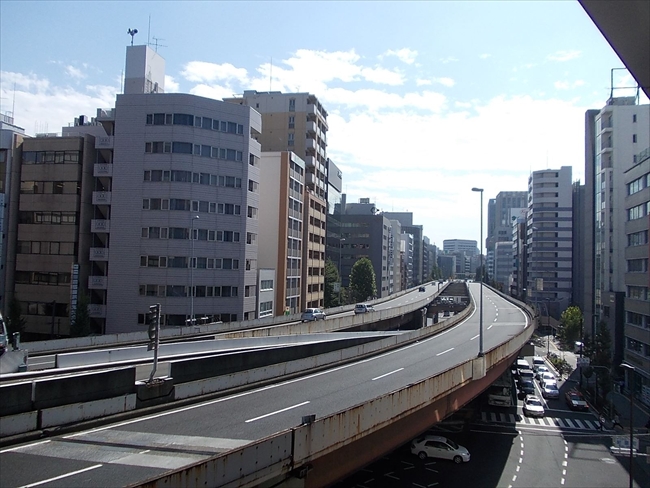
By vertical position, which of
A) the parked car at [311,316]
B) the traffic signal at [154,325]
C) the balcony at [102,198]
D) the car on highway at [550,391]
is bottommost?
the car on highway at [550,391]

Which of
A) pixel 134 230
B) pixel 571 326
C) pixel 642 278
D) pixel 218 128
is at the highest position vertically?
pixel 218 128

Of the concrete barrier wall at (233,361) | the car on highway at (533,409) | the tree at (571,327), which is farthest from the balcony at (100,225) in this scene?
the tree at (571,327)

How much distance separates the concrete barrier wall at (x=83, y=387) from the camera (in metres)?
13.5

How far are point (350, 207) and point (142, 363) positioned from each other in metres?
129

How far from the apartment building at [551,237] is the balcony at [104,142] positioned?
87305 mm

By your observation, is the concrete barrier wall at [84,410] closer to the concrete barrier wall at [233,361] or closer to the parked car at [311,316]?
the concrete barrier wall at [233,361]

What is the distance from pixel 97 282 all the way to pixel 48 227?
736cm

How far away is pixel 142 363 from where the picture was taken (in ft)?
67.4

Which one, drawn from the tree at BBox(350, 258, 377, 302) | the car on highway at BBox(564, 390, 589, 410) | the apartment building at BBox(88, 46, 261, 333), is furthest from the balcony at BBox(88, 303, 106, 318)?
the tree at BBox(350, 258, 377, 302)

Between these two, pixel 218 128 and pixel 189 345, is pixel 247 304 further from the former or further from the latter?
pixel 189 345

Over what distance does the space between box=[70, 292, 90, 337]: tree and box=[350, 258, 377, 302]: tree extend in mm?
59617

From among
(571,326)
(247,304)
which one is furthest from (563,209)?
(247,304)

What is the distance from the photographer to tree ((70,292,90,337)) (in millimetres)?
42625

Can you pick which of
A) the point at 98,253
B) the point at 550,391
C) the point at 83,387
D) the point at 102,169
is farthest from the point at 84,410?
the point at 550,391
